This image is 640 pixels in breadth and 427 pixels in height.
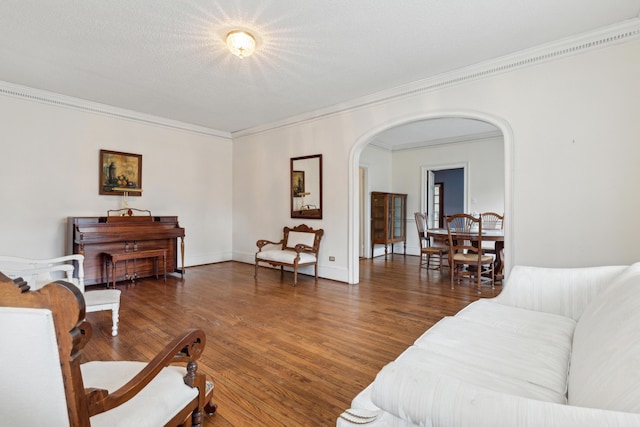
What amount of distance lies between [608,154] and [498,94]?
3.98 ft

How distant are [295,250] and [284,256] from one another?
288mm

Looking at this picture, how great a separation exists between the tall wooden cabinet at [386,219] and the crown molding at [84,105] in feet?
13.9

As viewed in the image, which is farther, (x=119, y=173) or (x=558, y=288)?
(x=119, y=173)

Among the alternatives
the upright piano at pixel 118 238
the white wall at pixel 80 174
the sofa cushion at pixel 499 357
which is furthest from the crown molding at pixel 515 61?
the upright piano at pixel 118 238

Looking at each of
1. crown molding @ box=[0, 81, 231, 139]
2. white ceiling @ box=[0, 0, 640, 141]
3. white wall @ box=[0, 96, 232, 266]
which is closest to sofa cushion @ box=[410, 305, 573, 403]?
white ceiling @ box=[0, 0, 640, 141]

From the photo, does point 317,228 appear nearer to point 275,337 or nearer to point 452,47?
point 275,337

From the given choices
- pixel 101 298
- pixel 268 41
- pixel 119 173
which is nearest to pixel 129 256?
pixel 119 173

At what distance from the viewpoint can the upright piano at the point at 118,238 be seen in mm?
4434

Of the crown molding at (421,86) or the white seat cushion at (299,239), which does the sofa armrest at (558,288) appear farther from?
the white seat cushion at (299,239)

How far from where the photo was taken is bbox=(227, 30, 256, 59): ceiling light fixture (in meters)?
2.93

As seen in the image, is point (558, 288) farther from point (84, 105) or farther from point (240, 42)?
point (84, 105)

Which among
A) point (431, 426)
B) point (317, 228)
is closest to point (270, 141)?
point (317, 228)

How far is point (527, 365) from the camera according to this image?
1.43 metres

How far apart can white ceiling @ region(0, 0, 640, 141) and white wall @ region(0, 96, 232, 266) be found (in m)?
0.54
